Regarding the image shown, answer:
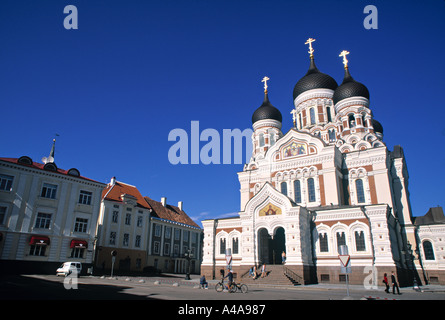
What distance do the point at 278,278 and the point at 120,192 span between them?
26.3m

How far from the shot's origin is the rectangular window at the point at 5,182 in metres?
28.2

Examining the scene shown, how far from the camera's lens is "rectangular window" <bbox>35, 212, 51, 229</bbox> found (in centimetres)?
2954

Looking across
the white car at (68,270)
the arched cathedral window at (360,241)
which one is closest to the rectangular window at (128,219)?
the white car at (68,270)

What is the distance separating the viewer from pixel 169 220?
4788 centimetres

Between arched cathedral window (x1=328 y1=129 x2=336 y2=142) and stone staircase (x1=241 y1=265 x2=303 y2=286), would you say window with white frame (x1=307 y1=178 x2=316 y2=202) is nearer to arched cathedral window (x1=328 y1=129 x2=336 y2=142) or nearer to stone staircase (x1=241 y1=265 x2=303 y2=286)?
arched cathedral window (x1=328 y1=129 x2=336 y2=142)

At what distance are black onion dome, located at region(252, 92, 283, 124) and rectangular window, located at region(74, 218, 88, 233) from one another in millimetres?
25990

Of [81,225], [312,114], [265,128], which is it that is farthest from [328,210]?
[81,225]

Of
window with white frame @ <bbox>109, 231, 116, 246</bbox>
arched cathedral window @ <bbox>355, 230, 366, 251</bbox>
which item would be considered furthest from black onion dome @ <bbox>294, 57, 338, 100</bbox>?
window with white frame @ <bbox>109, 231, 116, 246</bbox>

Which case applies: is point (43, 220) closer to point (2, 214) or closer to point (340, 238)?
point (2, 214)

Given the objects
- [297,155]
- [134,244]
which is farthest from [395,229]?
[134,244]

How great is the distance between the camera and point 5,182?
93.3 feet

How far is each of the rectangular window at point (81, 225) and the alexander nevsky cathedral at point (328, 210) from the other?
40.6 feet

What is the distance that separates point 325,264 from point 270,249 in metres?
6.26

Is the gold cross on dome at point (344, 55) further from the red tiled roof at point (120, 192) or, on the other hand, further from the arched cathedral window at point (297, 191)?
the red tiled roof at point (120, 192)
